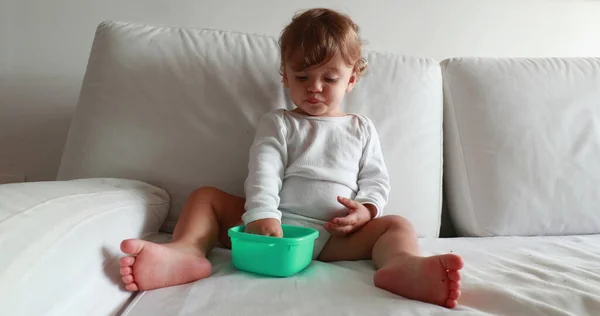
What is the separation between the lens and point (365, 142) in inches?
43.4

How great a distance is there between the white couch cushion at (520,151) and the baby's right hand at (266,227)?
0.58m

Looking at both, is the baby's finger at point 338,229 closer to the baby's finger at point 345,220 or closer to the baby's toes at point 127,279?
the baby's finger at point 345,220

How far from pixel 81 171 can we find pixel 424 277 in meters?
0.77

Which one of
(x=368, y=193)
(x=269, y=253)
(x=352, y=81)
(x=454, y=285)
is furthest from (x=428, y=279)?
(x=352, y=81)

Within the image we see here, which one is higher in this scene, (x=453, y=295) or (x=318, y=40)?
(x=318, y=40)

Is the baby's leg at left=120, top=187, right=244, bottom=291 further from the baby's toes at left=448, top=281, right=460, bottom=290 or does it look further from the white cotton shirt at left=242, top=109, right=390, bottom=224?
the baby's toes at left=448, top=281, right=460, bottom=290

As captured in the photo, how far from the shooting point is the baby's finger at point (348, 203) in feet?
3.07

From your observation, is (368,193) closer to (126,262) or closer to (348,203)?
(348,203)

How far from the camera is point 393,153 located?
1187mm

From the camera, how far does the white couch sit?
78cm

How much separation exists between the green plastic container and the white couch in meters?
0.02

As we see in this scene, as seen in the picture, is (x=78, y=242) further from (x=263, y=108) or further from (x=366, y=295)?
(x=263, y=108)

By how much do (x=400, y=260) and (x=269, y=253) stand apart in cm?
22

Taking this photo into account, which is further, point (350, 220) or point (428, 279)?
point (350, 220)
